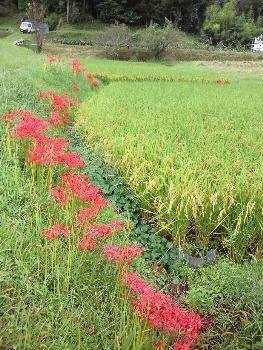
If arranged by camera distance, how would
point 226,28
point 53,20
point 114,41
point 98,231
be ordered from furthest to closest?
1. point 226,28
2. point 53,20
3. point 114,41
4. point 98,231

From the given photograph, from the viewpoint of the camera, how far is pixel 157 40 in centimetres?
3444

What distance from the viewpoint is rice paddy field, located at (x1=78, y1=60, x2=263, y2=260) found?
4.44 metres

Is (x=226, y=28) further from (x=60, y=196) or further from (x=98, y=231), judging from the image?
(x=98, y=231)

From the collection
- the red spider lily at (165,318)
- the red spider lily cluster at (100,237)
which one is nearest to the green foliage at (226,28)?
the red spider lily cluster at (100,237)

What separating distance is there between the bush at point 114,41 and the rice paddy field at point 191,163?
25.4 metres

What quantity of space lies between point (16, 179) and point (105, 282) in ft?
5.70

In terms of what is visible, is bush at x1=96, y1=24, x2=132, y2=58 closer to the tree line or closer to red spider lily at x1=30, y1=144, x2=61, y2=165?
the tree line

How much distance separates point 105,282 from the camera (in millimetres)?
3449

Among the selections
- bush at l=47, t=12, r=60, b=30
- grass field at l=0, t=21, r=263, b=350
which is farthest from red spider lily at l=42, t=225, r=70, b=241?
bush at l=47, t=12, r=60, b=30

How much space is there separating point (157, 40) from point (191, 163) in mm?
31345

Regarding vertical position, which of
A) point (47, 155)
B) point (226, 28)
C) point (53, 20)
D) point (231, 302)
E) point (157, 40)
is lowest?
point (231, 302)

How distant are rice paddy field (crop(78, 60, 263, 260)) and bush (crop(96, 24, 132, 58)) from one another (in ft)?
83.4

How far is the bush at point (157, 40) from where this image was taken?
3447 centimetres

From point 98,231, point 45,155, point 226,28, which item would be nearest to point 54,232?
point 98,231
